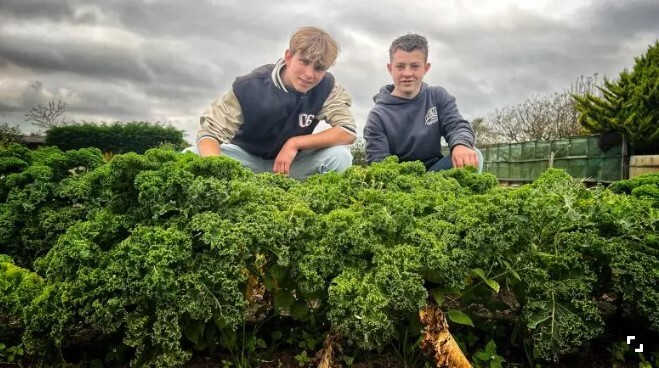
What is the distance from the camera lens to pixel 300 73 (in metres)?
4.79

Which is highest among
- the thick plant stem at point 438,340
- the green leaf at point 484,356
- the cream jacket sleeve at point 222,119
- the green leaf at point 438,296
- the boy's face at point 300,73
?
the boy's face at point 300,73

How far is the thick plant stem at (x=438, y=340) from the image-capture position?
2.26 meters

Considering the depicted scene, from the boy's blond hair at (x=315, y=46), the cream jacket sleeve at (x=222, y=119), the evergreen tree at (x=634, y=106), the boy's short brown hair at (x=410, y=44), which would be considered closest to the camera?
the boy's blond hair at (x=315, y=46)

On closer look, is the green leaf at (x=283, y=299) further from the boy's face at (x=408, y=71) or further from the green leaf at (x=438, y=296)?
the boy's face at (x=408, y=71)

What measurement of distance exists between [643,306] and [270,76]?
12.6ft

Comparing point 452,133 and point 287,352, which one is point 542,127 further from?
point 287,352

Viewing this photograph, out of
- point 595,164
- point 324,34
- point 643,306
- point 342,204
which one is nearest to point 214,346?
point 342,204

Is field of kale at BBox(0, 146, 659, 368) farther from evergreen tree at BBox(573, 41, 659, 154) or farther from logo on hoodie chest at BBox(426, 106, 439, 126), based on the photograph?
evergreen tree at BBox(573, 41, 659, 154)

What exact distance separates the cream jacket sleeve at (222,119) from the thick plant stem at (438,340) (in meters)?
3.27

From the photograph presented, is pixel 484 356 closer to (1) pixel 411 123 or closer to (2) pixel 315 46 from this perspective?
(2) pixel 315 46

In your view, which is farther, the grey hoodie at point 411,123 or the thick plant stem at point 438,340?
the grey hoodie at point 411,123

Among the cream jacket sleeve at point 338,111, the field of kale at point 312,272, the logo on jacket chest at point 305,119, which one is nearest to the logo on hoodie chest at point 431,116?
the cream jacket sleeve at point 338,111

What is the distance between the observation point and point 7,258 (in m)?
2.84

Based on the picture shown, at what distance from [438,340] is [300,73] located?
3.15 m
